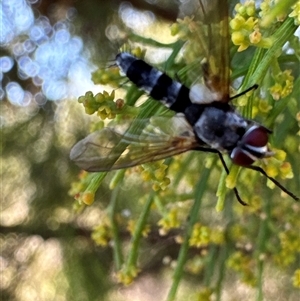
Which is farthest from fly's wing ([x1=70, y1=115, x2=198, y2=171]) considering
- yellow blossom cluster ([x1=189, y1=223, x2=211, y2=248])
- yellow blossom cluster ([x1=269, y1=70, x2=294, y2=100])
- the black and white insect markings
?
yellow blossom cluster ([x1=189, y1=223, x2=211, y2=248])

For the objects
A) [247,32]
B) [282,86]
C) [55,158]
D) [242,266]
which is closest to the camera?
[247,32]

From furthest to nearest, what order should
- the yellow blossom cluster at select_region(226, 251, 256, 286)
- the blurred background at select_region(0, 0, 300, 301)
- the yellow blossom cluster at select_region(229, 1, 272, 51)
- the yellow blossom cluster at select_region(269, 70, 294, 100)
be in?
the blurred background at select_region(0, 0, 300, 301) < the yellow blossom cluster at select_region(226, 251, 256, 286) < the yellow blossom cluster at select_region(269, 70, 294, 100) < the yellow blossom cluster at select_region(229, 1, 272, 51)

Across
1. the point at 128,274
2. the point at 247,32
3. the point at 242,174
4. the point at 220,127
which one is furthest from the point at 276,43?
the point at 128,274

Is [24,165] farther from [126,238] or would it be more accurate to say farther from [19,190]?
[126,238]

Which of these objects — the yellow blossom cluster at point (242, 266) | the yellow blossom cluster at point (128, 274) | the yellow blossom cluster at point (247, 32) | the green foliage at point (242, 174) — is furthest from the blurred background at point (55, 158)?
the yellow blossom cluster at point (247, 32)

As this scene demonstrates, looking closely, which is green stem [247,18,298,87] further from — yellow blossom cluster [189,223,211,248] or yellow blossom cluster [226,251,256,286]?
yellow blossom cluster [226,251,256,286]

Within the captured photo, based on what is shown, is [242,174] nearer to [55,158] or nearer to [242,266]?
[242,266]

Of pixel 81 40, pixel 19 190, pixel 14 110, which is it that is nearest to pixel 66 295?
pixel 19 190
